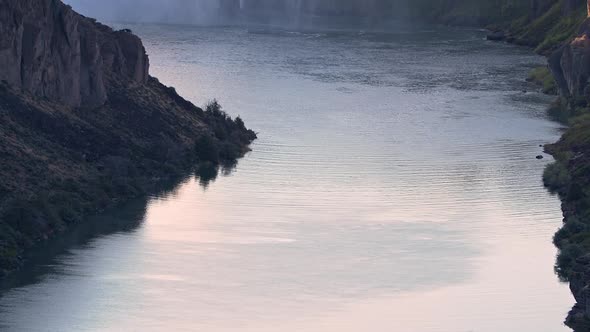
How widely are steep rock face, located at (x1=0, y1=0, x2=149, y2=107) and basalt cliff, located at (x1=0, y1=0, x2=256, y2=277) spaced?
3cm

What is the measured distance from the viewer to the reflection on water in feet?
133

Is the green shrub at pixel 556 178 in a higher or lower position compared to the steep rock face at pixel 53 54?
lower

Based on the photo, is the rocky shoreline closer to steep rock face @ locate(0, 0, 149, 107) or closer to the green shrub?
the green shrub

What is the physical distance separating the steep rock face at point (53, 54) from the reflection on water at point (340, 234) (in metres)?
5.50

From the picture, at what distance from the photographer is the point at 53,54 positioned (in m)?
60.9

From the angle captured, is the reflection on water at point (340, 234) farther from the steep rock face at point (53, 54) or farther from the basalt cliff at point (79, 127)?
the steep rock face at point (53, 54)

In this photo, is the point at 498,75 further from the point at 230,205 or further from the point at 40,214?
the point at 40,214

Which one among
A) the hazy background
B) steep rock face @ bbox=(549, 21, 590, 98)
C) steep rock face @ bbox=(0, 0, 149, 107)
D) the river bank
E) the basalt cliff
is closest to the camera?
the river bank

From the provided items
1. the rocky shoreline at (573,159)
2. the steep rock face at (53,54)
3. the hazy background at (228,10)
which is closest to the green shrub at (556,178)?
the rocky shoreline at (573,159)

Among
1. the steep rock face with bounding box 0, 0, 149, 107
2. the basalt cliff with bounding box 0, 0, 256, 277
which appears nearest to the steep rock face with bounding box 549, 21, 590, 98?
the basalt cliff with bounding box 0, 0, 256, 277

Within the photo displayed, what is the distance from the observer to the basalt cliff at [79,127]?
5056 cm

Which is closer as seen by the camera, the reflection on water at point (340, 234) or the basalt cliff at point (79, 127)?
the reflection on water at point (340, 234)

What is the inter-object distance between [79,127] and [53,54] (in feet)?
11.0

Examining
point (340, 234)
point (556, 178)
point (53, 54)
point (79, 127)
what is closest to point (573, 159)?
point (556, 178)
